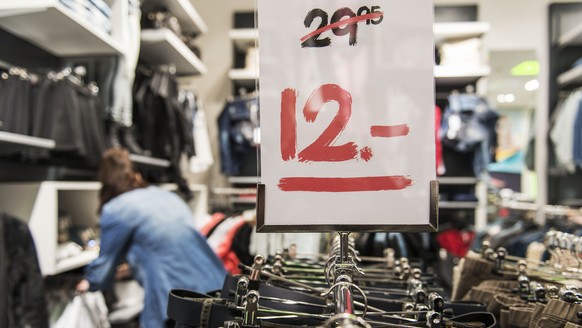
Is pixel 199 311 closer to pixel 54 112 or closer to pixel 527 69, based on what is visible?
pixel 54 112

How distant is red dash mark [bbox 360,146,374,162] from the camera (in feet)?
2.30

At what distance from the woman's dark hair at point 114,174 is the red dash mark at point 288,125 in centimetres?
162

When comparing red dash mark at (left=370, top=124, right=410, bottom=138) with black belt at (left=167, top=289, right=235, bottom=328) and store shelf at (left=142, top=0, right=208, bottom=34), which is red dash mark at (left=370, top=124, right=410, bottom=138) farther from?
store shelf at (left=142, top=0, right=208, bottom=34)

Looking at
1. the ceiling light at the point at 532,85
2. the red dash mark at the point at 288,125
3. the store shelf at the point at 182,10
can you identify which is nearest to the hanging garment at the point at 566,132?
the ceiling light at the point at 532,85

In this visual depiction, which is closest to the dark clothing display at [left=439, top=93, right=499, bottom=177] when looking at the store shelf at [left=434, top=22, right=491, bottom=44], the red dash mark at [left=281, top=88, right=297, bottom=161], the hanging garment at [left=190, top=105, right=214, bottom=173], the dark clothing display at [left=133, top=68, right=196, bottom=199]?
the store shelf at [left=434, top=22, right=491, bottom=44]

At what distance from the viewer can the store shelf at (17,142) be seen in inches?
59.3

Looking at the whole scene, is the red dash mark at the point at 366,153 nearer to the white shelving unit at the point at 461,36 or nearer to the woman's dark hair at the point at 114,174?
the woman's dark hair at the point at 114,174

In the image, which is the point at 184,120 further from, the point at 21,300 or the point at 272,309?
the point at 272,309

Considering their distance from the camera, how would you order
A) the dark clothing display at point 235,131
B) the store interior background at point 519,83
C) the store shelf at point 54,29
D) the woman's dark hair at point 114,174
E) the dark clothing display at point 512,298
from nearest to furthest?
the dark clothing display at point 512,298, the store shelf at point 54,29, the woman's dark hair at point 114,174, the dark clothing display at point 235,131, the store interior background at point 519,83

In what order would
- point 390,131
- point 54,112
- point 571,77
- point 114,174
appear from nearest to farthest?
point 390,131
point 54,112
point 114,174
point 571,77

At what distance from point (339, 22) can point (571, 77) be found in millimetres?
3675

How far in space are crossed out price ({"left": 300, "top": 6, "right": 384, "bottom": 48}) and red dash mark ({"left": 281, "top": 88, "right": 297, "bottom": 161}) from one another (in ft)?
0.28

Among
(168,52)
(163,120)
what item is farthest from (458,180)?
(168,52)

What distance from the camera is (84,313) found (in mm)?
1894
